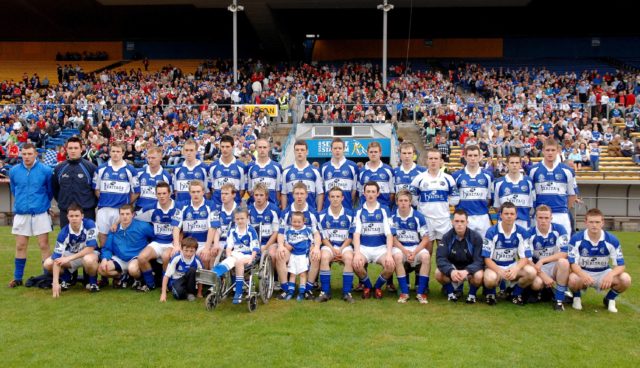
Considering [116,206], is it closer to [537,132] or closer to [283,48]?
[537,132]

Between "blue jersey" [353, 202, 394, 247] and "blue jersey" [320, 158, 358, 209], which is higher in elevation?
"blue jersey" [320, 158, 358, 209]

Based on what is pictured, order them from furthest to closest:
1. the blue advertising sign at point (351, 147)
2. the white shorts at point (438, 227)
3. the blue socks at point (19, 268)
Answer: the blue advertising sign at point (351, 147) → the blue socks at point (19, 268) → the white shorts at point (438, 227)

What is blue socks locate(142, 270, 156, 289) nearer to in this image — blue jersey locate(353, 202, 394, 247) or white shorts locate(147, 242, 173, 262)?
white shorts locate(147, 242, 173, 262)

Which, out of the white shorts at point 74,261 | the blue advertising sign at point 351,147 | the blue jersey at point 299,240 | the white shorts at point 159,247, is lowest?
the white shorts at point 74,261

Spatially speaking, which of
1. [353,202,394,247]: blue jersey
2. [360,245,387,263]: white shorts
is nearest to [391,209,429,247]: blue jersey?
[353,202,394,247]: blue jersey

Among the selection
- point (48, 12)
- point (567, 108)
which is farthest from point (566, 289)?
point (48, 12)

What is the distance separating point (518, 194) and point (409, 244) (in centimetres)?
159

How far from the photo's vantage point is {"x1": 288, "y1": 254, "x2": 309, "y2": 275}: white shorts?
7566 mm

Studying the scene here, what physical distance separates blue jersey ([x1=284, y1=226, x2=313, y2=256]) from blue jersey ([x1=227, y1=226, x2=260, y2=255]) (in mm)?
423

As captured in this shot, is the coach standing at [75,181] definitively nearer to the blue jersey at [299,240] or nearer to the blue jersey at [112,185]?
the blue jersey at [112,185]

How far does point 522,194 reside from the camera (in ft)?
27.0

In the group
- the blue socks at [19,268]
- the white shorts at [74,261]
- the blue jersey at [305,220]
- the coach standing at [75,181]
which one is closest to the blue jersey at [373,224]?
the blue jersey at [305,220]

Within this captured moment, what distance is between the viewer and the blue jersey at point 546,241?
7.46m

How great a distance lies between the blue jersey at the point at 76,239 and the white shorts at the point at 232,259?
1947 mm
